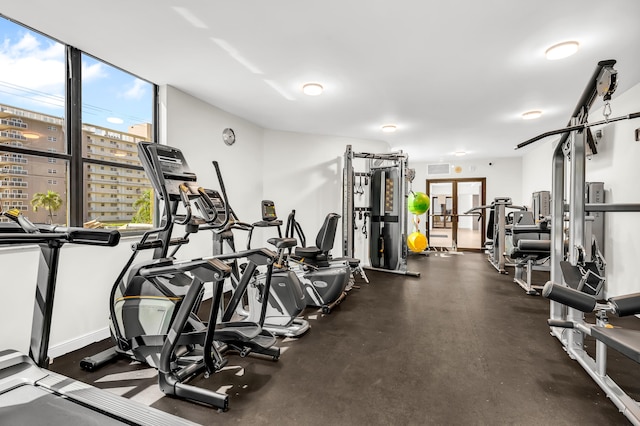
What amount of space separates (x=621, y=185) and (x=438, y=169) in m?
5.26

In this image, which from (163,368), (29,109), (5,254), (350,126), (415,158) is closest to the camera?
(163,368)

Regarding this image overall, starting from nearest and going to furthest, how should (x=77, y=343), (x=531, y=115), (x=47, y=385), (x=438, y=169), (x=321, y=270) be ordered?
(x=47, y=385) < (x=77, y=343) < (x=321, y=270) < (x=531, y=115) < (x=438, y=169)

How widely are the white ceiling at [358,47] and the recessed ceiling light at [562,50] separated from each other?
6 centimetres

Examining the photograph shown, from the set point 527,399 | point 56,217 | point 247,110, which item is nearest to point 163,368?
point 56,217

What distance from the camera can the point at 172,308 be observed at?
190 centimetres

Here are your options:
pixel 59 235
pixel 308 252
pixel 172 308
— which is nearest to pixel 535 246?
pixel 308 252

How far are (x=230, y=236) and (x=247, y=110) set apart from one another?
2.32m

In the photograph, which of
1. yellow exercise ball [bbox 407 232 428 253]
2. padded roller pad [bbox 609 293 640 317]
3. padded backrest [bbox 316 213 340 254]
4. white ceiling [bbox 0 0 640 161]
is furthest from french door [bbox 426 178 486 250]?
padded roller pad [bbox 609 293 640 317]

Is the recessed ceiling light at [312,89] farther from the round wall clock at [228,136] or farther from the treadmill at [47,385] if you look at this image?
the treadmill at [47,385]

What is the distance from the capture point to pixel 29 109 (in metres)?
2.46

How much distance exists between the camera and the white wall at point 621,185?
11.4ft

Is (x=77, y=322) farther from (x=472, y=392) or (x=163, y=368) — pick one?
(x=472, y=392)

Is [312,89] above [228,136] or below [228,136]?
above

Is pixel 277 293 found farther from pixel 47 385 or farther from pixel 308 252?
pixel 47 385
